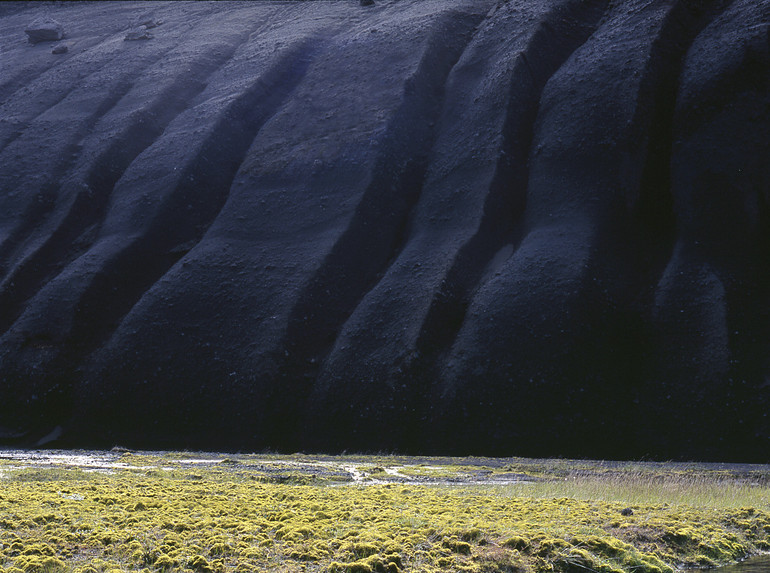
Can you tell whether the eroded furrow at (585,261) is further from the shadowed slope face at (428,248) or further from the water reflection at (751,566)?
the water reflection at (751,566)

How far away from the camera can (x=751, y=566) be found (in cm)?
1320

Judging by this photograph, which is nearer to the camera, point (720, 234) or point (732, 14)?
point (720, 234)

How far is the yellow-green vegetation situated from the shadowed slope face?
10.8m

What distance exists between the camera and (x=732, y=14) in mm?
40875

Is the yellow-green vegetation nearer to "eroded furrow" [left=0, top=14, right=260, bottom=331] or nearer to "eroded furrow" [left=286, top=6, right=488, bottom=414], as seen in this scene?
"eroded furrow" [left=286, top=6, right=488, bottom=414]

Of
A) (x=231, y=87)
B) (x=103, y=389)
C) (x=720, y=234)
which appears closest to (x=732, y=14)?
(x=720, y=234)

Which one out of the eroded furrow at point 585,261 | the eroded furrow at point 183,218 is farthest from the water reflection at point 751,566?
the eroded furrow at point 183,218

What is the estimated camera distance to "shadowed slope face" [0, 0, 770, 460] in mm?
31000

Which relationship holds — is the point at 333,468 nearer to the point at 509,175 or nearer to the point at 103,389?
the point at 103,389

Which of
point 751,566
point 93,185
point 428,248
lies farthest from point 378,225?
point 751,566

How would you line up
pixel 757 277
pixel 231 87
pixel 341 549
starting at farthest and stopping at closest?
pixel 231 87 → pixel 757 277 → pixel 341 549

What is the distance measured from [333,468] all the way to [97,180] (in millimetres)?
30628

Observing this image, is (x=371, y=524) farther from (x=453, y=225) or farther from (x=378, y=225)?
(x=378, y=225)

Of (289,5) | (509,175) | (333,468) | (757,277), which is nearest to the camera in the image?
(333,468)
